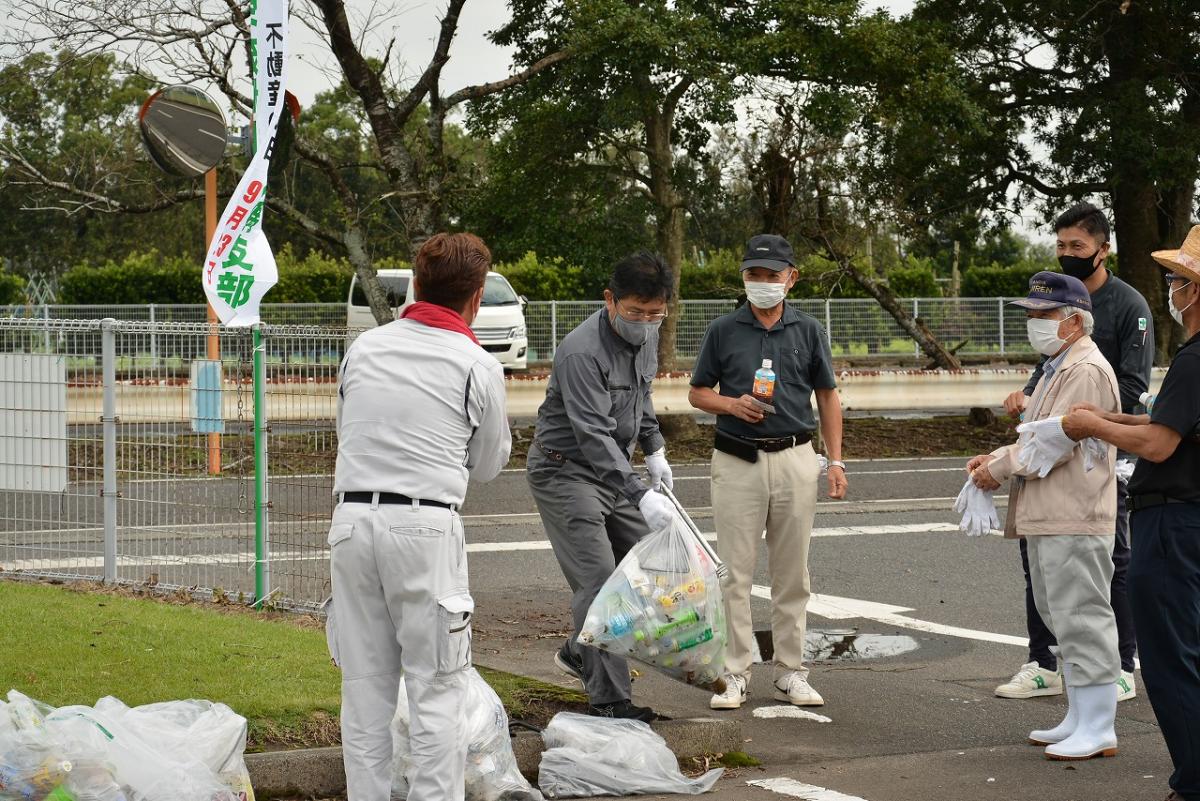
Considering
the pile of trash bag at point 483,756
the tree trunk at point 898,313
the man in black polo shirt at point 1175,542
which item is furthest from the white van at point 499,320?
the man in black polo shirt at point 1175,542

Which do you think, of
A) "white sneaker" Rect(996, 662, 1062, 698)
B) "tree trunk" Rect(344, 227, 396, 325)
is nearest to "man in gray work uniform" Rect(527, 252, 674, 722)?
"white sneaker" Rect(996, 662, 1062, 698)

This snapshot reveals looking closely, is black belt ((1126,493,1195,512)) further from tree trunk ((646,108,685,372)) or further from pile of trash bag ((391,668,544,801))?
tree trunk ((646,108,685,372))

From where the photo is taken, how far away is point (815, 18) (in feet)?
57.1

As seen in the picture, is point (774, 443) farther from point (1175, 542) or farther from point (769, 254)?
point (1175, 542)

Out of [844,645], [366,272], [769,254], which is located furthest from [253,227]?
[366,272]

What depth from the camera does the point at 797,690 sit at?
6.40 m

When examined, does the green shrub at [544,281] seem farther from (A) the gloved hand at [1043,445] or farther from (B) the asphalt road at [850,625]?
(A) the gloved hand at [1043,445]

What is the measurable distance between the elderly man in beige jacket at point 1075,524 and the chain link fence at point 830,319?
60.6 ft

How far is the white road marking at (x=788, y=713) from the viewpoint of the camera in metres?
6.21

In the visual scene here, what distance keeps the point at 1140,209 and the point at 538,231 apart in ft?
41.7

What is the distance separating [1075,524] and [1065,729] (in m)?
0.89

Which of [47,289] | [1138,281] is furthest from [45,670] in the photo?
[47,289]

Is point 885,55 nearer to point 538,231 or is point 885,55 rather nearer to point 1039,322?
point 538,231

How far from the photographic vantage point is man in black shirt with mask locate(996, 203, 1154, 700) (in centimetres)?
655
